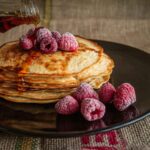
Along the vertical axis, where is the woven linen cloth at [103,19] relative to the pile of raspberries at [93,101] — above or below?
below

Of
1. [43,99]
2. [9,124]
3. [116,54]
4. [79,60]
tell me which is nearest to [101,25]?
[116,54]

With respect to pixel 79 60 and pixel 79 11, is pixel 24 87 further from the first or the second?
pixel 79 11

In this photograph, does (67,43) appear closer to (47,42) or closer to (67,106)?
(47,42)

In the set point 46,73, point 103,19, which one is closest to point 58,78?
point 46,73

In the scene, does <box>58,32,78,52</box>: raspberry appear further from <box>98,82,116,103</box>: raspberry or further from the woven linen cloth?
the woven linen cloth

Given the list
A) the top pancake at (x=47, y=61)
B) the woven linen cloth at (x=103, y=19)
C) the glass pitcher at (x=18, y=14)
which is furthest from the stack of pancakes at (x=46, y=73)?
the woven linen cloth at (x=103, y=19)

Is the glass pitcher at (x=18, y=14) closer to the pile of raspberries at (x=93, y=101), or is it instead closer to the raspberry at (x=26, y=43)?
the raspberry at (x=26, y=43)
